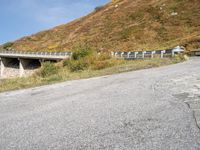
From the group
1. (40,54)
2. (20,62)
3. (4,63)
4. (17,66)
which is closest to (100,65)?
(40,54)

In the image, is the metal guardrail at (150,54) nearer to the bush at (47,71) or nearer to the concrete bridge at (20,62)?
the bush at (47,71)

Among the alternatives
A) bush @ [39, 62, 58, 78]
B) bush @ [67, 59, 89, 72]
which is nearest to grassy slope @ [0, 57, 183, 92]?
bush @ [39, 62, 58, 78]

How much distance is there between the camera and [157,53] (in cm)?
2355

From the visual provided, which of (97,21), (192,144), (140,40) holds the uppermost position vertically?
(97,21)

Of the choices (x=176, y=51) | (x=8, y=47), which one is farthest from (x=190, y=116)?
(x=8, y=47)

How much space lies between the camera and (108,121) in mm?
5613

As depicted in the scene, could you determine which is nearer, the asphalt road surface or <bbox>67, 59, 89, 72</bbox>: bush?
the asphalt road surface

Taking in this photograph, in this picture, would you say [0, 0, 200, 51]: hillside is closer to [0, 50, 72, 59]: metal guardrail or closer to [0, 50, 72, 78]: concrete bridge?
[0, 50, 72, 78]: concrete bridge

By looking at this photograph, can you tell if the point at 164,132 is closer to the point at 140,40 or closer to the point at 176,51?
the point at 176,51

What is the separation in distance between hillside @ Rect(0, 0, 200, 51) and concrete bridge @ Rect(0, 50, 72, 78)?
7762 mm

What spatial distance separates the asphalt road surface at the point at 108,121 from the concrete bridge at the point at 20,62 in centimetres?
3860

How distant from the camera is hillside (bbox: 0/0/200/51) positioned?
44.8m

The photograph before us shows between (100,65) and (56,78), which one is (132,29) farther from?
(56,78)

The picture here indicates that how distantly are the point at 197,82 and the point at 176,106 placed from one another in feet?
10.6
